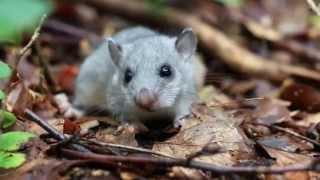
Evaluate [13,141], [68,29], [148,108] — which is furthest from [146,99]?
[68,29]

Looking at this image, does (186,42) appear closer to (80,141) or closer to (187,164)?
(80,141)

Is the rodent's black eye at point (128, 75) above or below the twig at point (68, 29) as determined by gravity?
below

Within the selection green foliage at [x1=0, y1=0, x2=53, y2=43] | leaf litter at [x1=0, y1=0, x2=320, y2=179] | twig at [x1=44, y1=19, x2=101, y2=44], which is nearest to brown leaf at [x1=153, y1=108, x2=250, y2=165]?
leaf litter at [x1=0, y1=0, x2=320, y2=179]

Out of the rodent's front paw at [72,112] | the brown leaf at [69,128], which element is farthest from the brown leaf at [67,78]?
the brown leaf at [69,128]

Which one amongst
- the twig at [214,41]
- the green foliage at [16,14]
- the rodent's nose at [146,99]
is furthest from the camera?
the twig at [214,41]

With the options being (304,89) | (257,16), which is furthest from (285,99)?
(257,16)

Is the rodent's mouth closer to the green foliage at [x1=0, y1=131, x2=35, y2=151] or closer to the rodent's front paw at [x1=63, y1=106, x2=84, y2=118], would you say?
the rodent's front paw at [x1=63, y1=106, x2=84, y2=118]

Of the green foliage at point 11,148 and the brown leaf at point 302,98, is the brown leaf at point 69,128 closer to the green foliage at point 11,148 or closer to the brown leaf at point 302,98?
the green foliage at point 11,148
